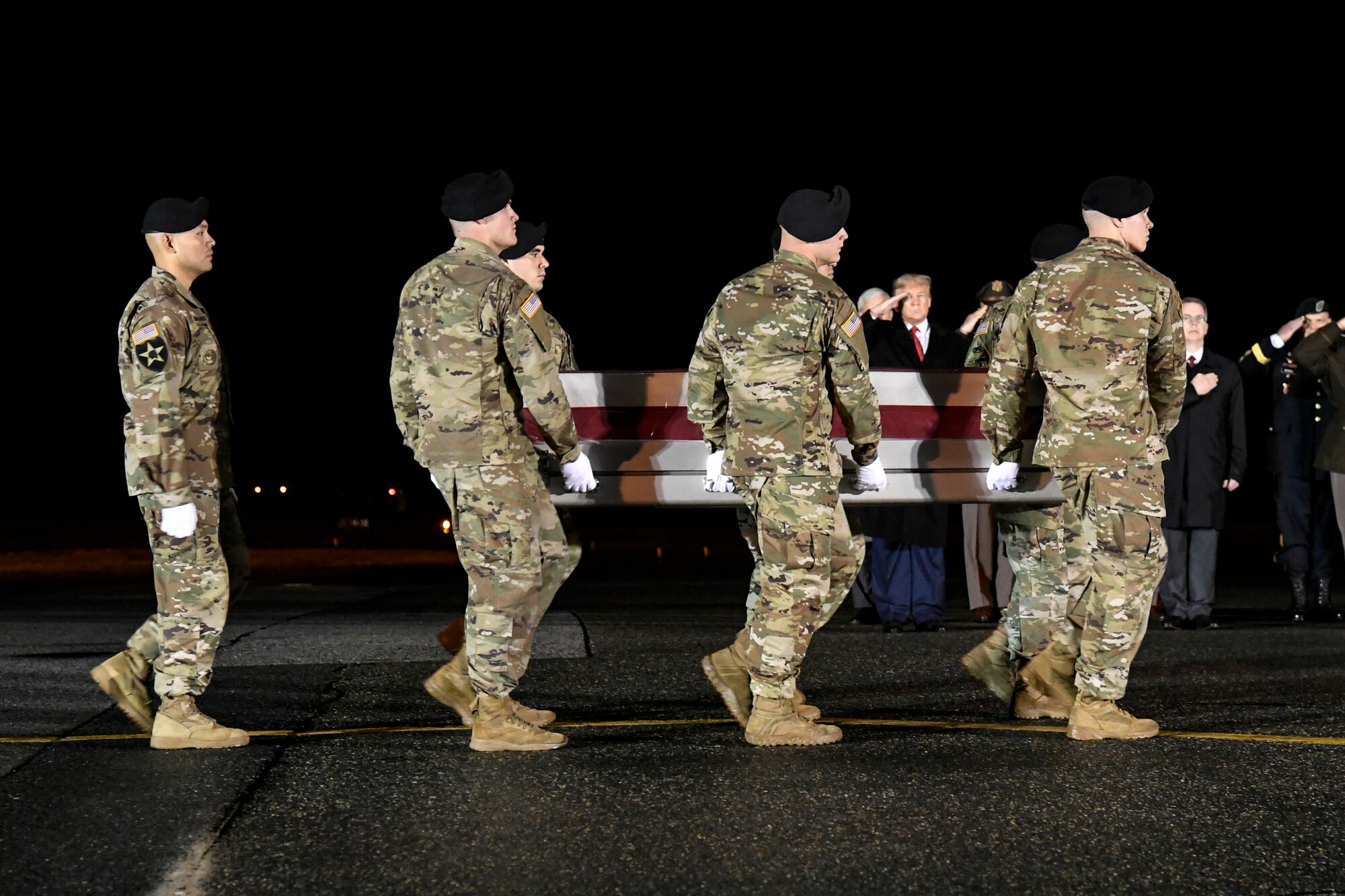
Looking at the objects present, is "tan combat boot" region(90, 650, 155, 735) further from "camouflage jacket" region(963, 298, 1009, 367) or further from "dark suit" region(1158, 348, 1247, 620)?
"dark suit" region(1158, 348, 1247, 620)

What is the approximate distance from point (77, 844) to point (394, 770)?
0.99 m

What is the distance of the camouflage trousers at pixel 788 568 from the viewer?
187 inches

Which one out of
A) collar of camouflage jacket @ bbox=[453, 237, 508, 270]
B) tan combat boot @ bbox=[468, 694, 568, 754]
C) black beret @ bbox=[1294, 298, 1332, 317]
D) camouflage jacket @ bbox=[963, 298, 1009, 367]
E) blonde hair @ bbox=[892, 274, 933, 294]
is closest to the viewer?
tan combat boot @ bbox=[468, 694, 568, 754]

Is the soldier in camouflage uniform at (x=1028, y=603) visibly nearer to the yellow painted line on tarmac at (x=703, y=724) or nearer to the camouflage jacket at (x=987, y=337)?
the camouflage jacket at (x=987, y=337)

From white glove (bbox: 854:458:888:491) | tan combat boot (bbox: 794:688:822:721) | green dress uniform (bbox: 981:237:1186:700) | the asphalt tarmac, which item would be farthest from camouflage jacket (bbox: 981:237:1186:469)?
tan combat boot (bbox: 794:688:822:721)

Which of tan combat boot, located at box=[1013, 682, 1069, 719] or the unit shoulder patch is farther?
tan combat boot, located at box=[1013, 682, 1069, 719]

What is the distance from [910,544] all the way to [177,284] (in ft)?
14.9

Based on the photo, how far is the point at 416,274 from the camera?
477cm

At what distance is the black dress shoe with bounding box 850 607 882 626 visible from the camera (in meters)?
8.59

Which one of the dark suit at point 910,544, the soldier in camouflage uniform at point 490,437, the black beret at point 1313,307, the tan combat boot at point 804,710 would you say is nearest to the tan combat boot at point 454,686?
the soldier in camouflage uniform at point 490,437

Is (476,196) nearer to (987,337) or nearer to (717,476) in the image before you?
(717,476)

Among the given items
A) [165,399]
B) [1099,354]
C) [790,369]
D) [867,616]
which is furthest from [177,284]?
[867,616]

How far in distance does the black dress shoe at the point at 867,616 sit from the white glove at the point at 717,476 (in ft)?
12.3

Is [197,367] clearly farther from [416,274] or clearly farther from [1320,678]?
[1320,678]
